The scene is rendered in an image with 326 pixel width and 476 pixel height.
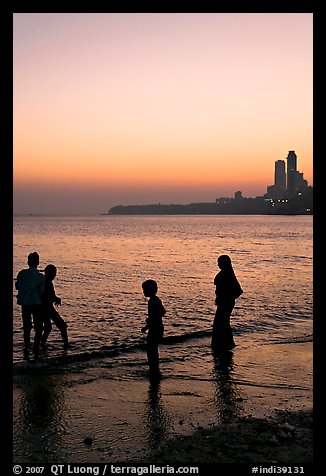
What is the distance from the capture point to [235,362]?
976cm

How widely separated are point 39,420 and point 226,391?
3.13m

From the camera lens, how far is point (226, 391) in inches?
302

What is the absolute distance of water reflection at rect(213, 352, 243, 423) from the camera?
6.56 meters

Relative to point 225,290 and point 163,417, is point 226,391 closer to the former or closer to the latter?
point 163,417

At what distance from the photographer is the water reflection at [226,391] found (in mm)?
6562

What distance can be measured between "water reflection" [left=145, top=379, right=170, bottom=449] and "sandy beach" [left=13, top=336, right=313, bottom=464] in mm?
13

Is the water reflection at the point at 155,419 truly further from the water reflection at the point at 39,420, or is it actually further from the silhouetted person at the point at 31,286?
the silhouetted person at the point at 31,286

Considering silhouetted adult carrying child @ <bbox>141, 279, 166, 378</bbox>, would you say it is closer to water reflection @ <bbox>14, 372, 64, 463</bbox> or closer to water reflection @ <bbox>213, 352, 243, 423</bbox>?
water reflection @ <bbox>213, 352, 243, 423</bbox>

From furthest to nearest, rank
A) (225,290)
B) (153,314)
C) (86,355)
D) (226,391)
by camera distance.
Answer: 1. (86,355)
2. (225,290)
3. (153,314)
4. (226,391)

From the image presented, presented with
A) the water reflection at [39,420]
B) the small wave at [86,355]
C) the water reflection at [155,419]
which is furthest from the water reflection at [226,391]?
the small wave at [86,355]

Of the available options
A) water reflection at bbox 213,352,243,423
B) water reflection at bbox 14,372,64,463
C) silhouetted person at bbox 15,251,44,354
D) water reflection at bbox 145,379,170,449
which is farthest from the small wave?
water reflection at bbox 145,379,170,449

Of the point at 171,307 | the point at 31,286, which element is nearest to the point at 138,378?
the point at 31,286

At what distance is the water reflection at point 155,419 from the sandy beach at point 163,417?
0.04ft
